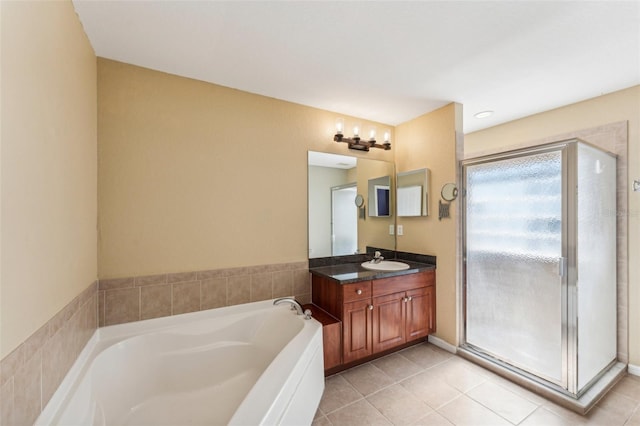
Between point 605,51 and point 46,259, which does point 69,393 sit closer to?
point 46,259

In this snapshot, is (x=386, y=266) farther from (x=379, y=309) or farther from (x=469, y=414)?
(x=469, y=414)

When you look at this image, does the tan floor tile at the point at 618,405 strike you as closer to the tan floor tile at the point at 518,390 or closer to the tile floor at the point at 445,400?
the tile floor at the point at 445,400

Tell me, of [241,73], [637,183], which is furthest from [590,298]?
[241,73]

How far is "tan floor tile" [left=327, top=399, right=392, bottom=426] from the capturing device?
1749 mm

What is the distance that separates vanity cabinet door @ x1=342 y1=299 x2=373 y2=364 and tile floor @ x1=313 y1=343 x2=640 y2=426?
176 millimetres

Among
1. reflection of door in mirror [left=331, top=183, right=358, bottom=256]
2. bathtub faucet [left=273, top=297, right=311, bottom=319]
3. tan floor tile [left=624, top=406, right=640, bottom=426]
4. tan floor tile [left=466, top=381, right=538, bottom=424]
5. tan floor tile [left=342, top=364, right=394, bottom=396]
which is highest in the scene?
reflection of door in mirror [left=331, top=183, right=358, bottom=256]

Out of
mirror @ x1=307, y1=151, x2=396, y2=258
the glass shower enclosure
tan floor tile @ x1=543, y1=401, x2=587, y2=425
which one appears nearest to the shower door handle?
the glass shower enclosure

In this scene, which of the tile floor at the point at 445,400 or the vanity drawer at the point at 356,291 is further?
the vanity drawer at the point at 356,291

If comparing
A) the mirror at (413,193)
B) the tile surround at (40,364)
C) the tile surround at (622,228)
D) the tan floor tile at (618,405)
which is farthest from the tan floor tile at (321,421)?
the tile surround at (622,228)

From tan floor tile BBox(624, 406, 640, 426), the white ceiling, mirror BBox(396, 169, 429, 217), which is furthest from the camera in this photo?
mirror BBox(396, 169, 429, 217)

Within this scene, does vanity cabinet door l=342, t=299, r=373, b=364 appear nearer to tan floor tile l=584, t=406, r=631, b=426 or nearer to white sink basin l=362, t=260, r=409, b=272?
white sink basin l=362, t=260, r=409, b=272

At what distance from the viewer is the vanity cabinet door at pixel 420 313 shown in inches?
105

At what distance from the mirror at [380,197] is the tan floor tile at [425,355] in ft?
4.72

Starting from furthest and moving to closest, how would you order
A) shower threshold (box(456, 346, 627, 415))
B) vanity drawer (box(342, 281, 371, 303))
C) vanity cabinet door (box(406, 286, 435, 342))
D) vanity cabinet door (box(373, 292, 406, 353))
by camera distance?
vanity cabinet door (box(406, 286, 435, 342))
vanity cabinet door (box(373, 292, 406, 353))
vanity drawer (box(342, 281, 371, 303))
shower threshold (box(456, 346, 627, 415))
